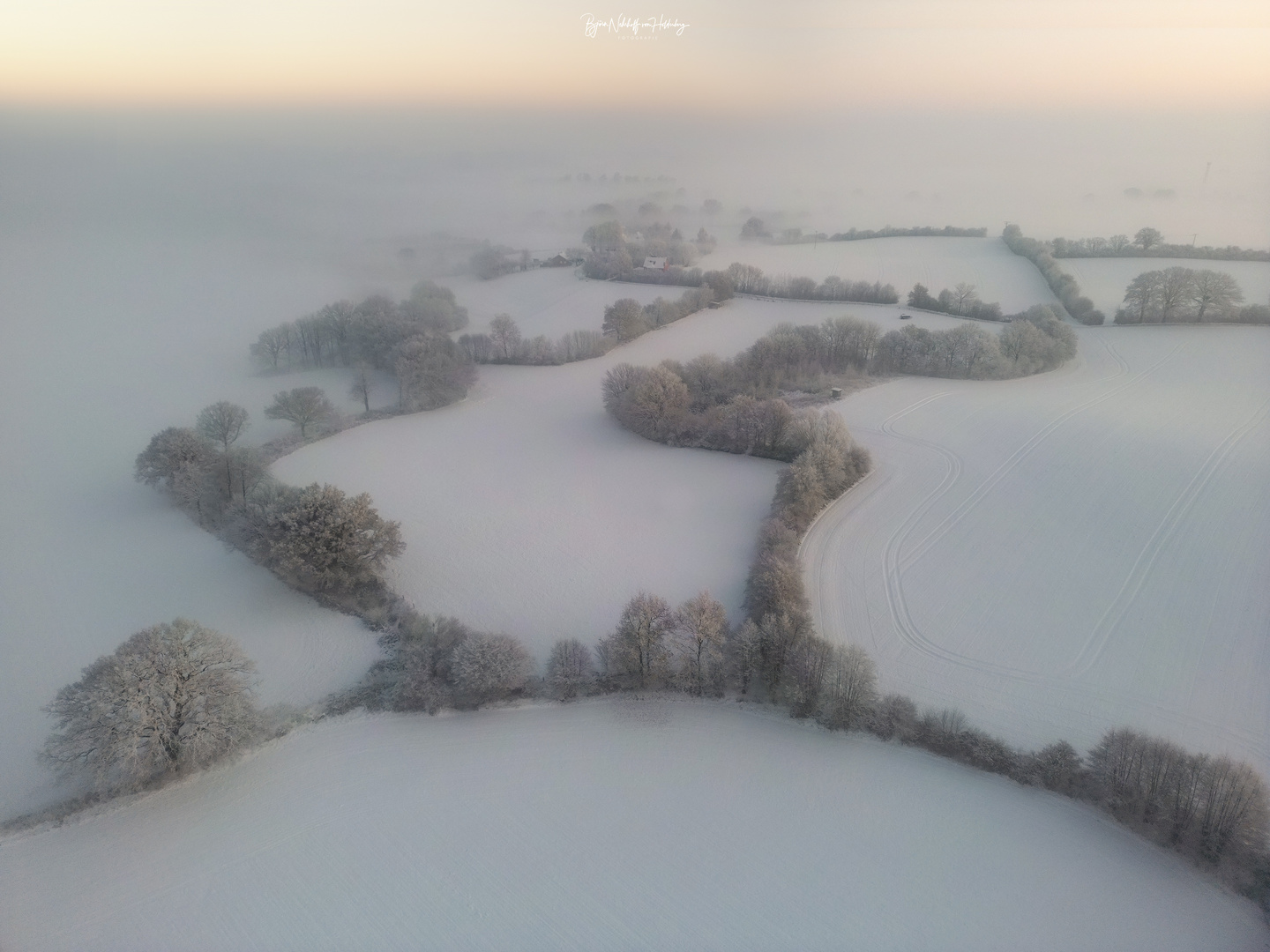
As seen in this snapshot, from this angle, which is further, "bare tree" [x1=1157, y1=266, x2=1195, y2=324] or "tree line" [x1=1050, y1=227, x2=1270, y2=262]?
"tree line" [x1=1050, y1=227, x2=1270, y2=262]

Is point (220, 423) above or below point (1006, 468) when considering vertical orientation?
above

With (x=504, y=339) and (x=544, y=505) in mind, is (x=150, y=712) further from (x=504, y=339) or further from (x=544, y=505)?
(x=504, y=339)

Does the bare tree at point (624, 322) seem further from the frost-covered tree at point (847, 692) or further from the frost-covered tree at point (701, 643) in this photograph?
the frost-covered tree at point (847, 692)

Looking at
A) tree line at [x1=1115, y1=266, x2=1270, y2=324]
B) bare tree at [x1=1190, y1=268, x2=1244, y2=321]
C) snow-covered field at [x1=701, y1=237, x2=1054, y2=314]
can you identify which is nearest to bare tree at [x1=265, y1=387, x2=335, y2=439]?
snow-covered field at [x1=701, y1=237, x2=1054, y2=314]

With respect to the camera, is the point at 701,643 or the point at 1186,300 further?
the point at 1186,300

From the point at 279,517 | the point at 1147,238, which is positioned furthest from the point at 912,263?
the point at 279,517

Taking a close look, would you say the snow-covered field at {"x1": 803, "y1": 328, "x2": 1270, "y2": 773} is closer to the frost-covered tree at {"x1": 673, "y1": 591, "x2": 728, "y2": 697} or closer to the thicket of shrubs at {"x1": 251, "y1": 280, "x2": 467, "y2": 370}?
the frost-covered tree at {"x1": 673, "y1": 591, "x2": 728, "y2": 697}

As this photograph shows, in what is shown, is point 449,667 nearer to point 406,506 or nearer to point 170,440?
point 406,506

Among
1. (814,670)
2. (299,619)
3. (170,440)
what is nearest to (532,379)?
(170,440)
